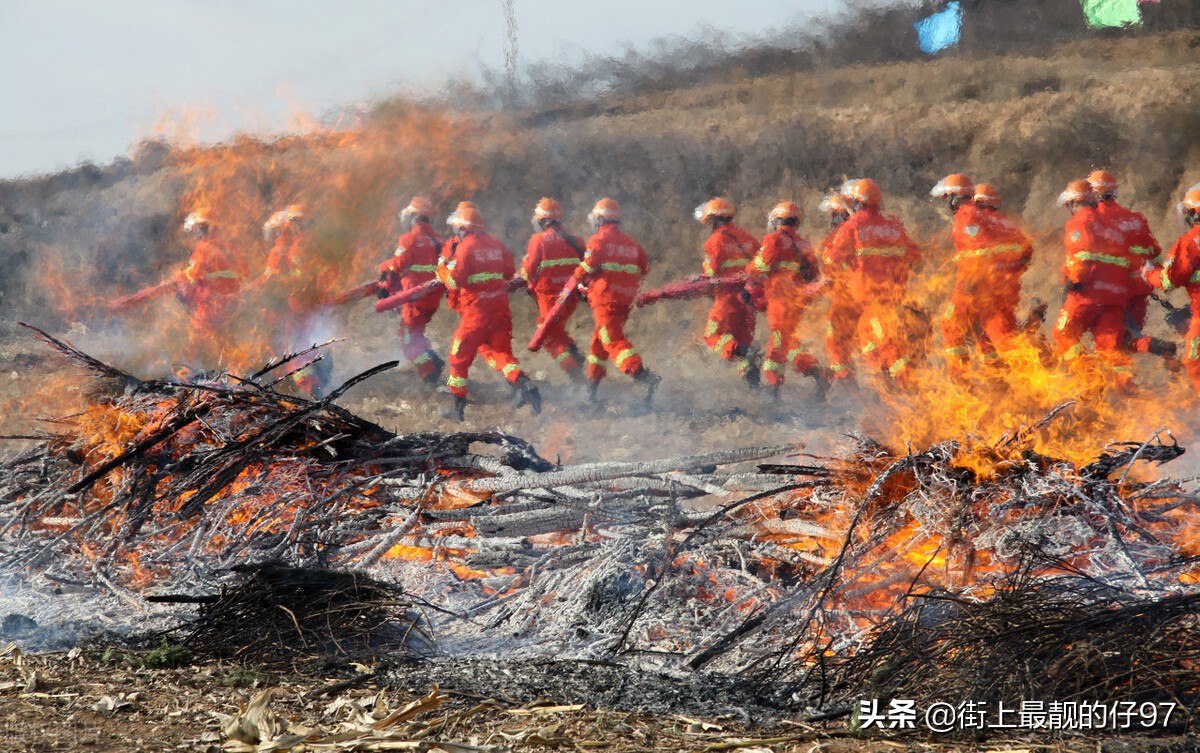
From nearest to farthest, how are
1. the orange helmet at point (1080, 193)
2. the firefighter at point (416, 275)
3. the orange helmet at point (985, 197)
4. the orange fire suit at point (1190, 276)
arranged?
the orange fire suit at point (1190, 276), the orange helmet at point (1080, 193), the orange helmet at point (985, 197), the firefighter at point (416, 275)

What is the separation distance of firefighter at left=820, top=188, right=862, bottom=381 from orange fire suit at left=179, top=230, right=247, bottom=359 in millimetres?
6572

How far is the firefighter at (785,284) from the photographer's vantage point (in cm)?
1082

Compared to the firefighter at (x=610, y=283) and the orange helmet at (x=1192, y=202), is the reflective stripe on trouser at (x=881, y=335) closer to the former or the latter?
the firefighter at (x=610, y=283)

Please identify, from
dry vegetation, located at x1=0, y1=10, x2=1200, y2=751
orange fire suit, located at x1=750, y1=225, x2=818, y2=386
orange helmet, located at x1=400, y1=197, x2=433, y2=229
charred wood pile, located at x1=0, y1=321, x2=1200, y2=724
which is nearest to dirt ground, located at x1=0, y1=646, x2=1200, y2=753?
charred wood pile, located at x1=0, y1=321, x2=1200, y2=724

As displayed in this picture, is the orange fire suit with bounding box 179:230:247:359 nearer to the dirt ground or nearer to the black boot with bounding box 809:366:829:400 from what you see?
the black boot with bounding box 809:366:829:400

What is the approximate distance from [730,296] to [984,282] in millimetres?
2559

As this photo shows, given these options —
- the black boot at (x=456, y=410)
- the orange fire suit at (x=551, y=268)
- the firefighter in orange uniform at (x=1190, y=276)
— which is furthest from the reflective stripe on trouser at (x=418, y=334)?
the firefighter in orange uniform at (x=1190, y=276)

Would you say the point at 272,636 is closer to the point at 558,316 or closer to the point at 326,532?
the point at 326,532

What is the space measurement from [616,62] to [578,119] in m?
1.28

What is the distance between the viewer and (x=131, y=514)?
5.55 m

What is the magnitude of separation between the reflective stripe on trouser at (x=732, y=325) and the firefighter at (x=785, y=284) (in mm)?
351

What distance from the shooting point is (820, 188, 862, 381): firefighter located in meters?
10.6

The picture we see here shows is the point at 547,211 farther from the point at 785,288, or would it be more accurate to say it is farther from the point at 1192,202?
the point at 1192,202

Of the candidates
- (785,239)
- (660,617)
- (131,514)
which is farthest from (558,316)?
(660,617)
